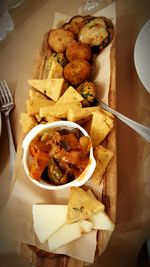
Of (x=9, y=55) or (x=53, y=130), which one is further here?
(x=9, y=55)

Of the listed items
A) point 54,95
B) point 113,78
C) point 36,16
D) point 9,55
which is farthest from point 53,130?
point 36,16

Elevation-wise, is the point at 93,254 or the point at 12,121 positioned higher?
the point at 12,121

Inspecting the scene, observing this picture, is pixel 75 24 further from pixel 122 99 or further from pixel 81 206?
pixel 81 206

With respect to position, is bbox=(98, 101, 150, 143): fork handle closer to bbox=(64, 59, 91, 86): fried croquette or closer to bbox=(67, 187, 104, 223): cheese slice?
bbox=(64, 59, 91, 86): fried croquette

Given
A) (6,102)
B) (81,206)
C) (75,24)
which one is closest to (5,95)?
(6,102)

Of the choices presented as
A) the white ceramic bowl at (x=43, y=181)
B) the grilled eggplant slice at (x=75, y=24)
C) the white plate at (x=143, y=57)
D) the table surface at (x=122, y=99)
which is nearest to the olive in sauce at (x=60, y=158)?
the white ceramic bowl at (x=43, y=181)

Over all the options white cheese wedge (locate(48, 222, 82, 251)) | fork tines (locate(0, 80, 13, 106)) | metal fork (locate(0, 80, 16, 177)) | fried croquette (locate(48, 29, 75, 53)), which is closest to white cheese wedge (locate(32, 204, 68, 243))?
white cheese wedge (locate(48, 222, 82, 251))

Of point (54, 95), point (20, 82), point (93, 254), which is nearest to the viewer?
point (93, 254)

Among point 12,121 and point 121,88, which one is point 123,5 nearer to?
point 121,88
